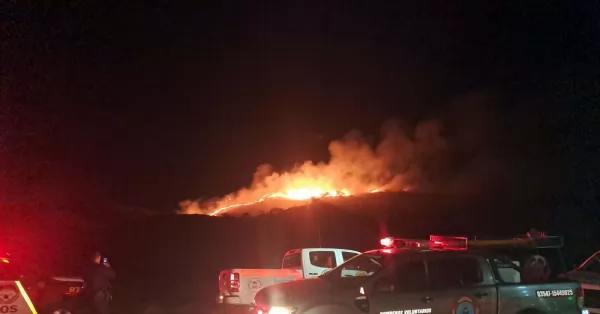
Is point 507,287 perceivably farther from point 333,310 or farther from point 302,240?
point 302,240

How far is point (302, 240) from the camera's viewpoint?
2922 centimetres

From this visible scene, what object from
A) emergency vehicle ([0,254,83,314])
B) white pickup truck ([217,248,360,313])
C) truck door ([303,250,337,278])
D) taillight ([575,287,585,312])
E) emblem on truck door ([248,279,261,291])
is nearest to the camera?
emergency vehicle ([0,254,83,314])

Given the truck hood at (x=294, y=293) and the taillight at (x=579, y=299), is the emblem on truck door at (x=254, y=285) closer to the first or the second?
the truck hood at (x=294, y=293)

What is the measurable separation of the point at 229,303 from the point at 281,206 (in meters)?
22.2

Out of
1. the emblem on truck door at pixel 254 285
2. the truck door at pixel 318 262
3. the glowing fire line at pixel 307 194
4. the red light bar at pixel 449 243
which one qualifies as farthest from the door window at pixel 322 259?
the glowing fire line at pixel 307 194

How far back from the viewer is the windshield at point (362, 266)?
7902mm

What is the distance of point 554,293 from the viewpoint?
8.23 m

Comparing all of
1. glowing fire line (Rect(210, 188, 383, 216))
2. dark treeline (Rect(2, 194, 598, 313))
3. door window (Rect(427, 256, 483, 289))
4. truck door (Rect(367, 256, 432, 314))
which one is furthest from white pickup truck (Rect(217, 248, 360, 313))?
glowing fire line (Rect(210, 188, 383, 216))

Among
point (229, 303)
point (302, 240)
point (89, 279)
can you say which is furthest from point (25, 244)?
point (302, 240)

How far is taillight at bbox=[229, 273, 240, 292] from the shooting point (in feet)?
38.3

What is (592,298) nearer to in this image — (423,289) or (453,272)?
(453,272)

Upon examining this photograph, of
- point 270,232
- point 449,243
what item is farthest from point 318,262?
point 270,232

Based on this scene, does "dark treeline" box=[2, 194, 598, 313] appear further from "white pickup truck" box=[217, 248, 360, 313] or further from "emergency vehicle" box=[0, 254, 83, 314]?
"emergency vehicle" box=[0, 254, 83, 314]

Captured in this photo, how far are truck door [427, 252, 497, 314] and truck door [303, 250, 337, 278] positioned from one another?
570 centimetres
